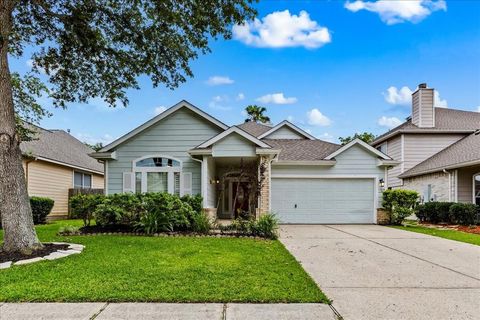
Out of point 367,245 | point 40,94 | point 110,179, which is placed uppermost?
point 40,94

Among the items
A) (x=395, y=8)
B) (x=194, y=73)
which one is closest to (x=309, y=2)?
(x=395, y=8)

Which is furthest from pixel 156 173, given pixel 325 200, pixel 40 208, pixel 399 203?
pixel 399 203

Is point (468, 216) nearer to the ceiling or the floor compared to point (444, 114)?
nearer to the floor

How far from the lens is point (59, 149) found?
21.1 m

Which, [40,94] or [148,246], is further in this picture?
[40,94]

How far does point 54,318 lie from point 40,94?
11.3 metres

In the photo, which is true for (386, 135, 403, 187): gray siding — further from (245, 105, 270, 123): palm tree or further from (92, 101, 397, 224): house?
(245, 105, 270, 123): palm tree

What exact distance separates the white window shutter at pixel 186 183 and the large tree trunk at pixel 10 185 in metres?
7.06

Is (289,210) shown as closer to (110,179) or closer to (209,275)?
(110,179)

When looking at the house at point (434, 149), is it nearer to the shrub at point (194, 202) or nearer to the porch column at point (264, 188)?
the porch column at point (264, 188)

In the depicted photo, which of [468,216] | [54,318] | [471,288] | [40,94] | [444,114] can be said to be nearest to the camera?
[54,318]

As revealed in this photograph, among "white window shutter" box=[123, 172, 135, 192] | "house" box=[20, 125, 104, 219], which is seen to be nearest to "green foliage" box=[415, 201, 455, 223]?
"white window shutter" box=[123, 172, 135, 192]

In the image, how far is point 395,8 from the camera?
1337cm

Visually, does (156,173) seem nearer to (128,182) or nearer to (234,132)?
(128,182)
